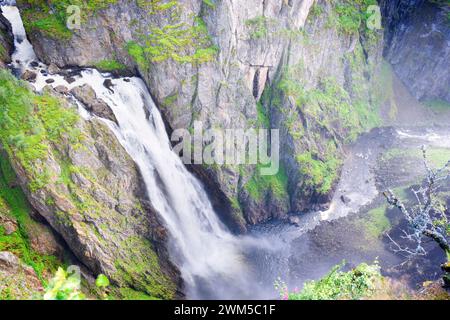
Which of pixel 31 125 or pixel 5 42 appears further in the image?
pixel 5 42

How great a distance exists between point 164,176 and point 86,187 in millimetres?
7133

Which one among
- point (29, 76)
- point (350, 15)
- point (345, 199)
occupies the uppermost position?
point (350, 15)

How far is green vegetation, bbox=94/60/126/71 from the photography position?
29719 millimetres

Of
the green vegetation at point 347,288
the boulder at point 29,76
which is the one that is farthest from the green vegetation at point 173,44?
the green vegetation at point 347,288

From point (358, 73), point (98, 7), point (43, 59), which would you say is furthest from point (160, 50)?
point (358, 73)

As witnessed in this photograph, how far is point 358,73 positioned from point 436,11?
61.7ft

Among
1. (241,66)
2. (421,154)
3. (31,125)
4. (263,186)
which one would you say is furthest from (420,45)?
(31,125)

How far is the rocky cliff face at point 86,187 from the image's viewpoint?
71.7ft

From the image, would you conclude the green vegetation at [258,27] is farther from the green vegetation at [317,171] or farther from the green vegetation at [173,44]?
the green vegetation at [317,171]

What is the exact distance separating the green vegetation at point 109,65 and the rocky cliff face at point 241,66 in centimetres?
10

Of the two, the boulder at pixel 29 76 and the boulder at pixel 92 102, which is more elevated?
the boulder at pixel 29 76

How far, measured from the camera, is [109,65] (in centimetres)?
3000

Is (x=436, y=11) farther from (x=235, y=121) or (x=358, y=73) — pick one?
(x=235, y=121)

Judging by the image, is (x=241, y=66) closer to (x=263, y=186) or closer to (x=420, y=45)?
(x=263, y=186)
